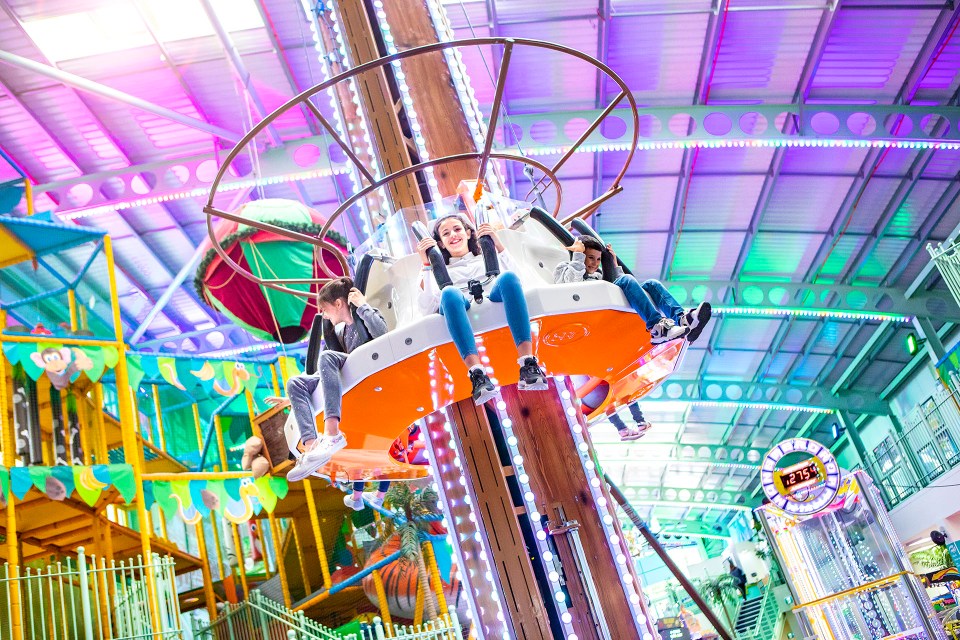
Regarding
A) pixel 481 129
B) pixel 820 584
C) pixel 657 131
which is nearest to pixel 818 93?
pixel 657 131

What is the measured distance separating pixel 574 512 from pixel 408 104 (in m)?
2.29

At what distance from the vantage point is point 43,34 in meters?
12.6

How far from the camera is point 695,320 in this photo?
3.86 metres

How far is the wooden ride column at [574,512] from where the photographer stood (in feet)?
12.6

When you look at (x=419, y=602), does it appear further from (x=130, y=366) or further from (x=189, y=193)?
(x=189, y=193)

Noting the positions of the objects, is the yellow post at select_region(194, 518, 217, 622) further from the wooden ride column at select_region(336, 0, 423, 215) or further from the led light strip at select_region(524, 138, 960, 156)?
the wooden ride column at select_region(336, 0, 423, 215)

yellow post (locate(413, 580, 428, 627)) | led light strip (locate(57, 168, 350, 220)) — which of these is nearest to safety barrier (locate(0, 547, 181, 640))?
yellow post (locate(413, 580, 428, 627))

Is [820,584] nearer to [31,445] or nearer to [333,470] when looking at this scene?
[333,470]

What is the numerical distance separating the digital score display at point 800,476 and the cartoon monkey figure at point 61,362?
959 centimetres

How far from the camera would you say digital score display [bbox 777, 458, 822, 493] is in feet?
41.0

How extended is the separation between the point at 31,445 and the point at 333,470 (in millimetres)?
9301

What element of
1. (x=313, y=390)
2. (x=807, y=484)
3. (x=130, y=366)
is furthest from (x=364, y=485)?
(x=807, y=484)

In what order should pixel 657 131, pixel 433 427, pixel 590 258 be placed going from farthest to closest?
pixel 657 131
pixel 433 427
pixel 590 258

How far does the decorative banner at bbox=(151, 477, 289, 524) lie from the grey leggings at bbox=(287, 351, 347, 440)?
7.72 metres
